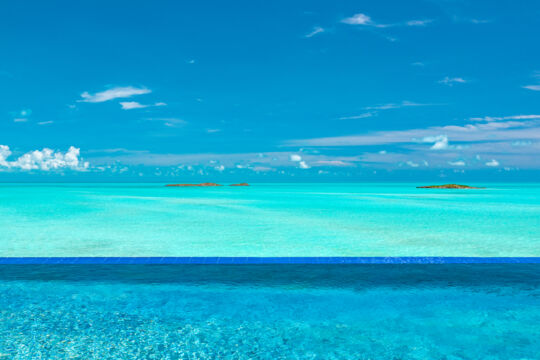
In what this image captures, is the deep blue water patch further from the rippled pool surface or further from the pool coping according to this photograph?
the rippled pool surface

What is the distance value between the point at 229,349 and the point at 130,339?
0.81 m

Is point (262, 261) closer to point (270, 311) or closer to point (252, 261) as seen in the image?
point (252, 261)

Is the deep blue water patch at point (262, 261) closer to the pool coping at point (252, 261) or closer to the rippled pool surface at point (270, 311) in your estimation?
the pool coping at point (252, 261)

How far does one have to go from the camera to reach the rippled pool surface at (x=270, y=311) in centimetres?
365

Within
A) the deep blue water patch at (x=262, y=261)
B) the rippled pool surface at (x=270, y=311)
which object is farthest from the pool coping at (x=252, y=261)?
the rippled pool surface at (x=270, y=311)

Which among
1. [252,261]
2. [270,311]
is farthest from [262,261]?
[270,311]

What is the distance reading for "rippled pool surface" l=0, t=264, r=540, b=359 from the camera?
365cm

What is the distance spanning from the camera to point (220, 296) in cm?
481

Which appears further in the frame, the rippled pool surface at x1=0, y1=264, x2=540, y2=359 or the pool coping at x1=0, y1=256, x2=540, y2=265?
the pool coping at x1=0, y1=256, x2=540, y2=265

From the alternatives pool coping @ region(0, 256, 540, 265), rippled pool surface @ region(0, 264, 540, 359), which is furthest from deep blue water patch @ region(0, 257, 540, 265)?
rippled pool surface @ region(0, 264, 540, 359)

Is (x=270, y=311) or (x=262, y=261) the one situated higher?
(x=262, y=261)

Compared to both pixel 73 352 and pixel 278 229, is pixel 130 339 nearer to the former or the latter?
pixel 73 352

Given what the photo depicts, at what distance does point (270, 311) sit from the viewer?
176 inches

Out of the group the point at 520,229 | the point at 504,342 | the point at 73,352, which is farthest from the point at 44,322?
the point at 520,229
